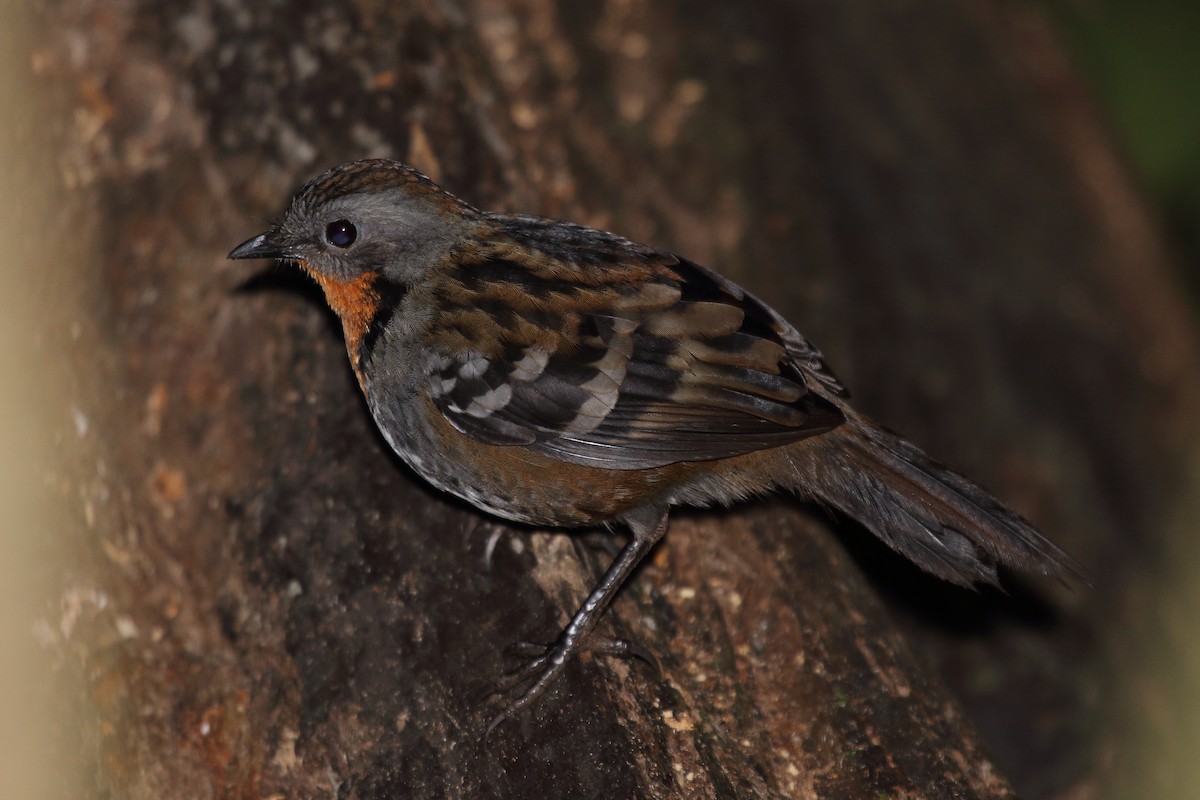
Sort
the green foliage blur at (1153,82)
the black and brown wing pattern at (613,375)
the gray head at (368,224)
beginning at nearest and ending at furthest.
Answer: the black and brown wing pattern at (613,375)
the gray head at (368,224)
the green foliage blur at (1153,82)

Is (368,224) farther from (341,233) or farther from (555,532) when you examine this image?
(555,532)

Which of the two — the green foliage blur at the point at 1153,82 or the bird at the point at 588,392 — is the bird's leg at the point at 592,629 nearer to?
the bird at the point at 588,392

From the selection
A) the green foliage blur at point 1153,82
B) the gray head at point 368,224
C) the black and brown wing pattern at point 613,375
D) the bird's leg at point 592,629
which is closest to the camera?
the bird's leg at point 592,629

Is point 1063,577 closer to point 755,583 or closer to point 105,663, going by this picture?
point 755,583

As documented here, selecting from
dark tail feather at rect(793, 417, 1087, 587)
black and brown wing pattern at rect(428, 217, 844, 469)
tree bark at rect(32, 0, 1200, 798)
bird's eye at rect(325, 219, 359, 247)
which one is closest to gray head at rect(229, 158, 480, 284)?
bird's eye at rect(325, 219, 359, 247)

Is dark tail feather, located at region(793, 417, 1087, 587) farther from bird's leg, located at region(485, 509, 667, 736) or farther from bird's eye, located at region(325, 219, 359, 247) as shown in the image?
bird's eye, located at region(325, 219, 359, 247)

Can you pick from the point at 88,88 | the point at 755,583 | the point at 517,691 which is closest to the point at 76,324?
the point at 88,88

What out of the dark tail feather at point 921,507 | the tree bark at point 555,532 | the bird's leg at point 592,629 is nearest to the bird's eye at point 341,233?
the tree bark at point 555,532
